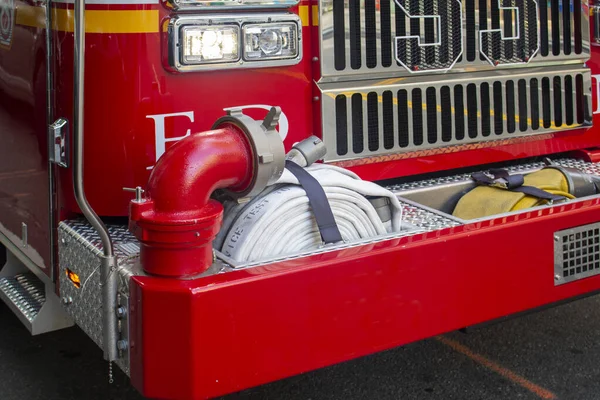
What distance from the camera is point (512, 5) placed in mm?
3111

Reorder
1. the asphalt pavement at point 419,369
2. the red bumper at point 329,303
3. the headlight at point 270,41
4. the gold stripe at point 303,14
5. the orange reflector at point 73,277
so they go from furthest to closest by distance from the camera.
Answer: the asphalt pavement at point 419,369 → the gold stripe at point 303,14 → the headlight at point 270,41 → the orange reflector at point 73,277 → the red bumper at point 329,303

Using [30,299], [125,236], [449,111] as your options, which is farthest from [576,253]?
[30,299]

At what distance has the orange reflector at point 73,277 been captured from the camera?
7.79 feet

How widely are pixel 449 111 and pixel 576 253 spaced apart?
2.29ft

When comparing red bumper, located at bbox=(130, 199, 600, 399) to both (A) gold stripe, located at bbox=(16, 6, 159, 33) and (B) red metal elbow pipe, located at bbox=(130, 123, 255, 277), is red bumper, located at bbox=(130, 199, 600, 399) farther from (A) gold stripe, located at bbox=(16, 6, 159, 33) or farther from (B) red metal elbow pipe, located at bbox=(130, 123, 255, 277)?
(A) gold stripe, located at bbox=(16, 6, 159, 33)

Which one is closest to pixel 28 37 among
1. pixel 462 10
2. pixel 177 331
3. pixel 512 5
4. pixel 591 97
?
pixel 177 331

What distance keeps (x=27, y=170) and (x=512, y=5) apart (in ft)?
5.75

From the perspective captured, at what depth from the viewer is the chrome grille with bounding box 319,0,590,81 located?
2771 millimetres

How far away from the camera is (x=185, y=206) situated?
2084 mm

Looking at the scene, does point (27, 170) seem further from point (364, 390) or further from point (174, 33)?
point (364, 390)

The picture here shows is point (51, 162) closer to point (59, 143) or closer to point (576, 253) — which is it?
point (59, 143)

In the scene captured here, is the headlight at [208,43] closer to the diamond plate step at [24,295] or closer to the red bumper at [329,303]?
the red bumper at [329,303]

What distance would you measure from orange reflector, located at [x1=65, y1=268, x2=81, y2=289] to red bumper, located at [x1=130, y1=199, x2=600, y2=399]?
14.0 inches

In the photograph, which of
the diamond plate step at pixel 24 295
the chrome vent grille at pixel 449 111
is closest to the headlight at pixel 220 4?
the chrome vent grille at pixel 449 111
